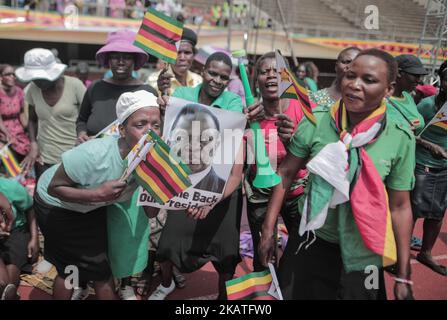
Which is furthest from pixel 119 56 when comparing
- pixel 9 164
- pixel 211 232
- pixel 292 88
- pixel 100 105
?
pixel 292 88

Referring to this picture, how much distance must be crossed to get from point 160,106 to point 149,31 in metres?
0.58

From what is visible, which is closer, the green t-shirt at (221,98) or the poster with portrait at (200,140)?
the poster with portrait at (200,140)

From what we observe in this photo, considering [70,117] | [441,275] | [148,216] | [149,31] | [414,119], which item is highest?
[149,31]

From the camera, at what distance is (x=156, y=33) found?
2.87m

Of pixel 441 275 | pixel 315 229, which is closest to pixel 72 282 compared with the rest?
pixel 315 229

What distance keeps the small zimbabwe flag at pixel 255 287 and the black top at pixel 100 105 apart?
5.83 ft

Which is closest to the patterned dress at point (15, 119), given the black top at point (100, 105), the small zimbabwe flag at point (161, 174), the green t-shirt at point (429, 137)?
the black top at point (100, 105)

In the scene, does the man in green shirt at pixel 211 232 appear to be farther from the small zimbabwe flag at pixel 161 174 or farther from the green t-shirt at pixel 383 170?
the green t-shirt at pixel 383 170

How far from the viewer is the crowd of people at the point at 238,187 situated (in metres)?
1.97

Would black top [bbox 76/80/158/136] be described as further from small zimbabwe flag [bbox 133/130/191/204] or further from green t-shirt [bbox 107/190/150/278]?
small zimbabwe flag [bbox 133/130/191/204]

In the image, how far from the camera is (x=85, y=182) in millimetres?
2385

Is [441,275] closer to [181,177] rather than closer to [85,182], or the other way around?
[181,177]

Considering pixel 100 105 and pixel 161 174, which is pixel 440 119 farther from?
pixel 100 105

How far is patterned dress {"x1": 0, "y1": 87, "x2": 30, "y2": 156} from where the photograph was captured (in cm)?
504
